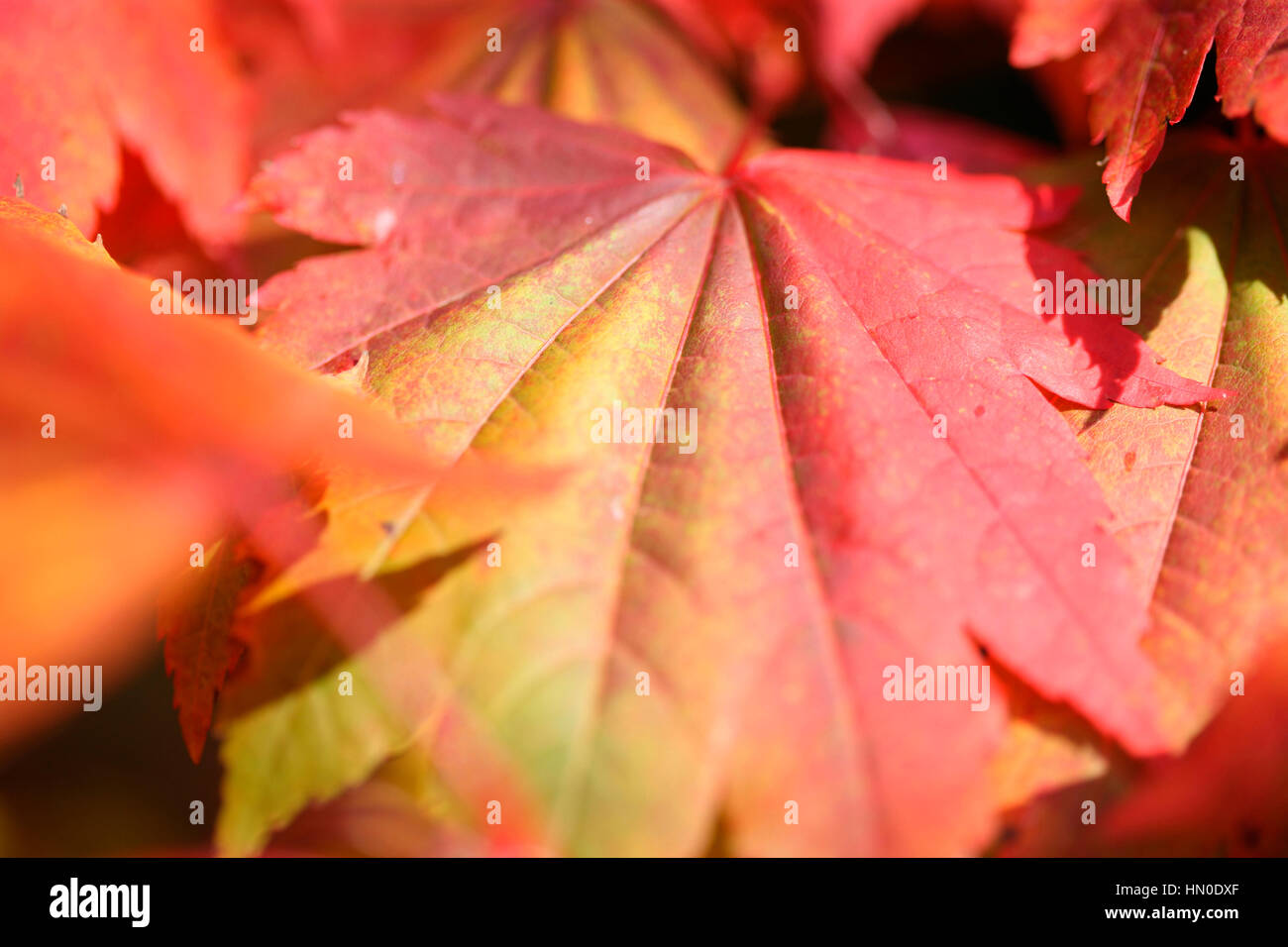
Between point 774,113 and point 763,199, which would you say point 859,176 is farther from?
point 774,113

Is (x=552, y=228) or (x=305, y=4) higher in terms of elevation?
(x=305, y=4)

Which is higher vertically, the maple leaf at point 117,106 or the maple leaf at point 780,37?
the maple leaf at point 780,37

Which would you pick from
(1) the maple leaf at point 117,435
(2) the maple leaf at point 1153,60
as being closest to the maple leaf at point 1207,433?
(2) the maple leaf at point 1153,60

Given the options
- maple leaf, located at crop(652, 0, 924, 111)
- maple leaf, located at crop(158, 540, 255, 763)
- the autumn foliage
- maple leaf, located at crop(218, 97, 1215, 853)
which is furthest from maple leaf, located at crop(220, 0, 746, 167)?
maple leaf, located at crop(158, 540, 255, 763)

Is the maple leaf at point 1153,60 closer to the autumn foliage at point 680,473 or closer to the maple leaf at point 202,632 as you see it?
the autumn foliage at point 680,473

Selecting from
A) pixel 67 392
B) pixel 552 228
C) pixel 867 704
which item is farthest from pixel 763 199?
pixel 67 392

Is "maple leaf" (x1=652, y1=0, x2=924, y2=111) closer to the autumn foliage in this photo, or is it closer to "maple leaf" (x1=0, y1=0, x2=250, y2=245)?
the autumn foliage
